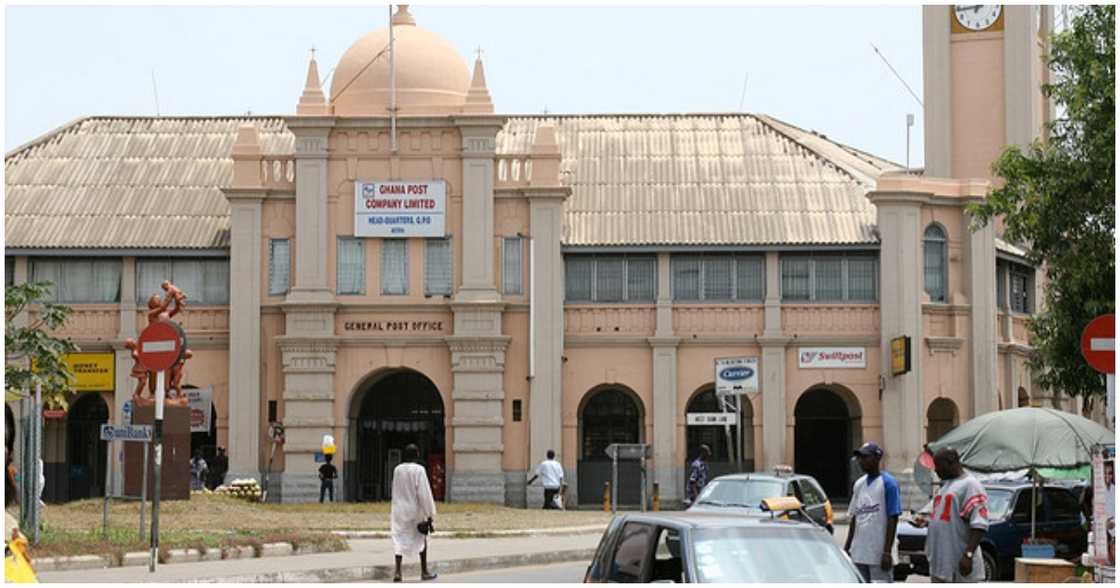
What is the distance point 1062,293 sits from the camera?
26.9 m

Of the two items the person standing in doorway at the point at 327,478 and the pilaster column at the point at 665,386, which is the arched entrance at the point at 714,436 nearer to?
the pilaster column at the point at 665,386

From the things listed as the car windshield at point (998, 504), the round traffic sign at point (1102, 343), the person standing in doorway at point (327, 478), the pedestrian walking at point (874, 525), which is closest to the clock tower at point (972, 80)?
the person standing in doorway at point (327, 478)

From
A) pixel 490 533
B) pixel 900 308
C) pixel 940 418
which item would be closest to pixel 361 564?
pixel 490 533

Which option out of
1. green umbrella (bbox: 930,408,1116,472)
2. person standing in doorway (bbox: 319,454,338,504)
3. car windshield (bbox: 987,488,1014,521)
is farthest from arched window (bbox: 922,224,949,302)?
car windshield (bbox: 987,488,1014,521)

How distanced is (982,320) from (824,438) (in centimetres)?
546

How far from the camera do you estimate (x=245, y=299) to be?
4844 cm

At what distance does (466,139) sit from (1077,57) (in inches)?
975

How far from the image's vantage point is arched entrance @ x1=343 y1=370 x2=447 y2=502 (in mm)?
49344

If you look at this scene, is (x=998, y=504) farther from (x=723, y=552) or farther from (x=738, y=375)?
(x=723, y=552)

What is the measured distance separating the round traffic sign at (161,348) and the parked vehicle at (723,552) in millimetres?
9822

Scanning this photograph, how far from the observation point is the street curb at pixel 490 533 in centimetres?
3266

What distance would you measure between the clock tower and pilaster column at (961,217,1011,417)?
14.8 ft

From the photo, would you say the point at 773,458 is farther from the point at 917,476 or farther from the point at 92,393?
the point at 92,393

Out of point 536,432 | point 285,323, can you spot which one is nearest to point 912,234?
point 536,432
